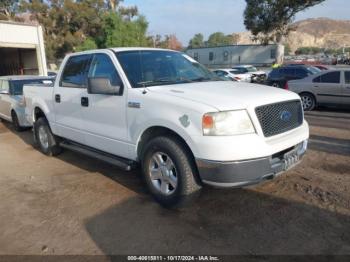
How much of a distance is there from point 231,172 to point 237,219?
2.36ft

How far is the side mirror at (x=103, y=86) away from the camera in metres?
4.27

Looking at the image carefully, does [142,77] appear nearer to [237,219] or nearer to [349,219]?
[237,219]

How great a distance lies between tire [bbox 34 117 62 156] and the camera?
6.43 m

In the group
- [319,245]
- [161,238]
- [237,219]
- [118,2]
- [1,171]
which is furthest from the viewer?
[118,2]

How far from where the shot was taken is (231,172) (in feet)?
11.2

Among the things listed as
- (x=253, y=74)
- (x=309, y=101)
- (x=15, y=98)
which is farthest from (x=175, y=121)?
(x=253, y=74)

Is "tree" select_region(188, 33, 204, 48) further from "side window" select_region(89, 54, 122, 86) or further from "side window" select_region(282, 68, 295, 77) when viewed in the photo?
"side window" select_region(89, 54, 122, 86)

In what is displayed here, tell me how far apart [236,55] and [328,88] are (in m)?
34.6

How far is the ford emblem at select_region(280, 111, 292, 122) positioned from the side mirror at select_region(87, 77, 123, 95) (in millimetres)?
1982

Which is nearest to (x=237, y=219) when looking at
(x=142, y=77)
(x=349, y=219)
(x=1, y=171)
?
(x=349, y=219)

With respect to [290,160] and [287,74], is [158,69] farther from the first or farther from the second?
[287,74]

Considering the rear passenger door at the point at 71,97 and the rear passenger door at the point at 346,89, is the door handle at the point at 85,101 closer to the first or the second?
the rear passenger door at the point at 71,97

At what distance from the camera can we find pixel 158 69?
467 cm

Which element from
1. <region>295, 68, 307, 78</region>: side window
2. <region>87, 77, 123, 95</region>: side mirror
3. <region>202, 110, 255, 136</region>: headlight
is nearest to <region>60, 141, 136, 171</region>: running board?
<region>87, 77, 123, 95</region>: side mirror
